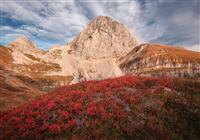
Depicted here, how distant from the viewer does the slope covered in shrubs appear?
10719 mm

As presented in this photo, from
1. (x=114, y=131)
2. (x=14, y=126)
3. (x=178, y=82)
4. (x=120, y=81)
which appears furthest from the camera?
(x=120, y=81)

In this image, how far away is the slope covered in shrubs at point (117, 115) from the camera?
35.2 feet

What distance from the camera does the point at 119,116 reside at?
12.0m

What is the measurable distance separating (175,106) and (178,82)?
16.0 feet

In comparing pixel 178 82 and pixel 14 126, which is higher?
pixel 178 82

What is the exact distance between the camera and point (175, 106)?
43.7ft

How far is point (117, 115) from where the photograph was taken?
1221 centimetres

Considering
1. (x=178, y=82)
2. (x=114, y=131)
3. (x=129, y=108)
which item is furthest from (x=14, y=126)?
(x=178, y=82)

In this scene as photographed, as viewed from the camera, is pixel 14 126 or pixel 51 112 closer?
pixel 14 126

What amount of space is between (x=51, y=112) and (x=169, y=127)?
29.9 ft

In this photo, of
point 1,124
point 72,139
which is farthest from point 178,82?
point 1,124

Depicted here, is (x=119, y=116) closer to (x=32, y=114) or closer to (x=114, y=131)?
(x=114, y=131)

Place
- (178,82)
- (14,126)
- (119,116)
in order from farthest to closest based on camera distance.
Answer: (178,82), (14,126), (119,116)

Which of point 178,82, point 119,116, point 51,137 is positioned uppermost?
point 178,82
